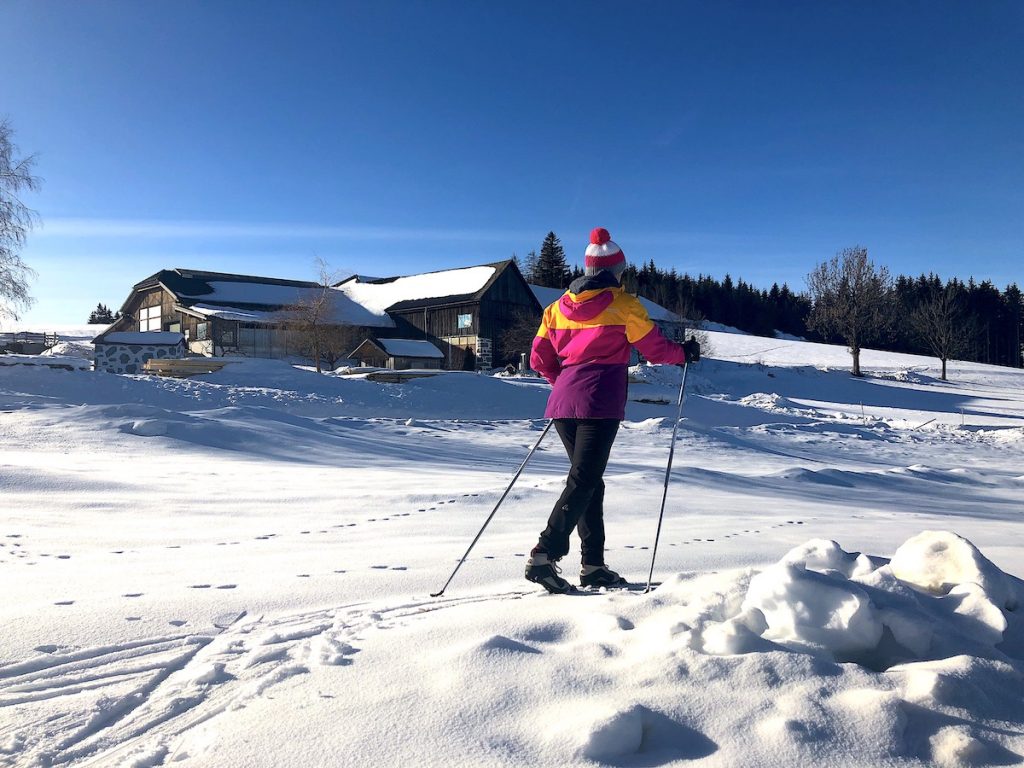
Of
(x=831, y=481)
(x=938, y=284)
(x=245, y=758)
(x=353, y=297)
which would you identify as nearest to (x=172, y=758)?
(x=245, y=758)

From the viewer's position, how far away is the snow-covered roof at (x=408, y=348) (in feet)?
123

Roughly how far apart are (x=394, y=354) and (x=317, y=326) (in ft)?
18.7

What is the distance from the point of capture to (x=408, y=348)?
38.4m

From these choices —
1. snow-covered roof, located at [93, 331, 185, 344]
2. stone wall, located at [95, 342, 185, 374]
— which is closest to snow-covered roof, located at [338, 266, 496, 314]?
snow-covered roof, located at [93, 331, 185, 344]

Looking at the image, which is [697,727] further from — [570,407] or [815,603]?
[570,407]

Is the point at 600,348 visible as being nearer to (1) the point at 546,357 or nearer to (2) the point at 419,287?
(1) the point at 546,357

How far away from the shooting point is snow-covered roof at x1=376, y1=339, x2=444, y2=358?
1471 inches

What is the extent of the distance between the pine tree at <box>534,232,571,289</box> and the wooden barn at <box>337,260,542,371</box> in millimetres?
31315

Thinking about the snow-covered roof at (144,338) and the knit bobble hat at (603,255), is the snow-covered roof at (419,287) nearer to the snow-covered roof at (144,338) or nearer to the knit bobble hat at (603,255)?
the snow-covered roof at (144,338)

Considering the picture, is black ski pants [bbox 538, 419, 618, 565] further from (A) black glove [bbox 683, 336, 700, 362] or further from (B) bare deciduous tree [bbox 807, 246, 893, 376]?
(B) bare deciduous tree [bbox 807, 246, 893, 376]

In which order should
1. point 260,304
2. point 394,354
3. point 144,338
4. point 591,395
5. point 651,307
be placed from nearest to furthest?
point 591,395, point 144,338, point 394,354, point 260,304, point 651,307

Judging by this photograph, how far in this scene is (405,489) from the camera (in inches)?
283

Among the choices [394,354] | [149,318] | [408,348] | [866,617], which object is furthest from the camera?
[149,318]

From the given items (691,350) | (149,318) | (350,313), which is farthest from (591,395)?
(149,318)
